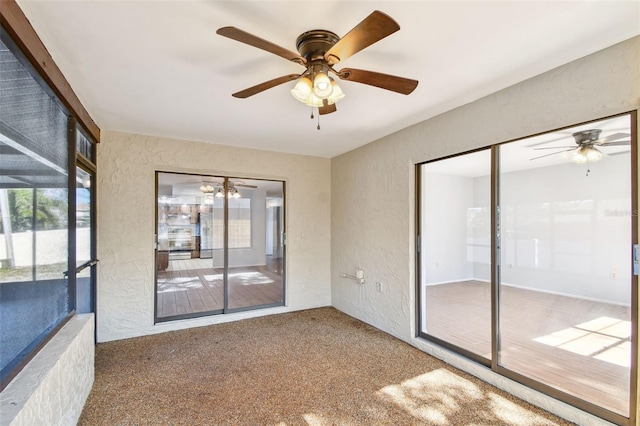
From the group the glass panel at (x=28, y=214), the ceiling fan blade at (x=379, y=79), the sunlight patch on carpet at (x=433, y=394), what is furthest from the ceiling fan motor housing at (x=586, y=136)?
the glass panel at (x=28, y=214)

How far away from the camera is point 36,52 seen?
5.69 feet

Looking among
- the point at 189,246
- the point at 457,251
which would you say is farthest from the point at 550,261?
the point at 189,246

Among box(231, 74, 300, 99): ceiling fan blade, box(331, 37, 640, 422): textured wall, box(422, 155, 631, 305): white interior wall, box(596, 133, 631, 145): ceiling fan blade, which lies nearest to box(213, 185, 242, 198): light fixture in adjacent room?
box(331, 37, 640, 422): textured wall

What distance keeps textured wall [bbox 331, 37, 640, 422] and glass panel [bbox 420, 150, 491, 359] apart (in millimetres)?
194

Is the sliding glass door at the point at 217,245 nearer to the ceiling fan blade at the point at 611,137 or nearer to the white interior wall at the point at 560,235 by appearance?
the white interior wall at the point at 560,235

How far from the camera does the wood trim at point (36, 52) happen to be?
4.73 feet

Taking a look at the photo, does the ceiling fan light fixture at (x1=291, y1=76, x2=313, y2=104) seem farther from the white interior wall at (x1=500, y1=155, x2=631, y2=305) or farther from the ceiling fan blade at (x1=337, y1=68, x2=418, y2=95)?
the white interior wall at (x1=500, y1=155, x2=631, y2=305)

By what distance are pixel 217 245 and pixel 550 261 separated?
3.95 metres

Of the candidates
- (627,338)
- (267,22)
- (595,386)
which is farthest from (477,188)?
(267,22)

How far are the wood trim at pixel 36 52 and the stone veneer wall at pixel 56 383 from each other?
1707mm

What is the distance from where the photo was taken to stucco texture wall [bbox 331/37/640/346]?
1984 millimetres

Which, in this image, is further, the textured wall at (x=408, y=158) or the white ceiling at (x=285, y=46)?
the textured wall at (x=408, y=158)

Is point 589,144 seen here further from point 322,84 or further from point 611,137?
point 322,84

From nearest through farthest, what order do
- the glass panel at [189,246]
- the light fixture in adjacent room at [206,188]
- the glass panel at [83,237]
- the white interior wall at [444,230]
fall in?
the glass panel at [83,237]
the white interior wall at [444,230]
the glass panel at [189,246]
the light fixture in adjacent room at [206,188]
